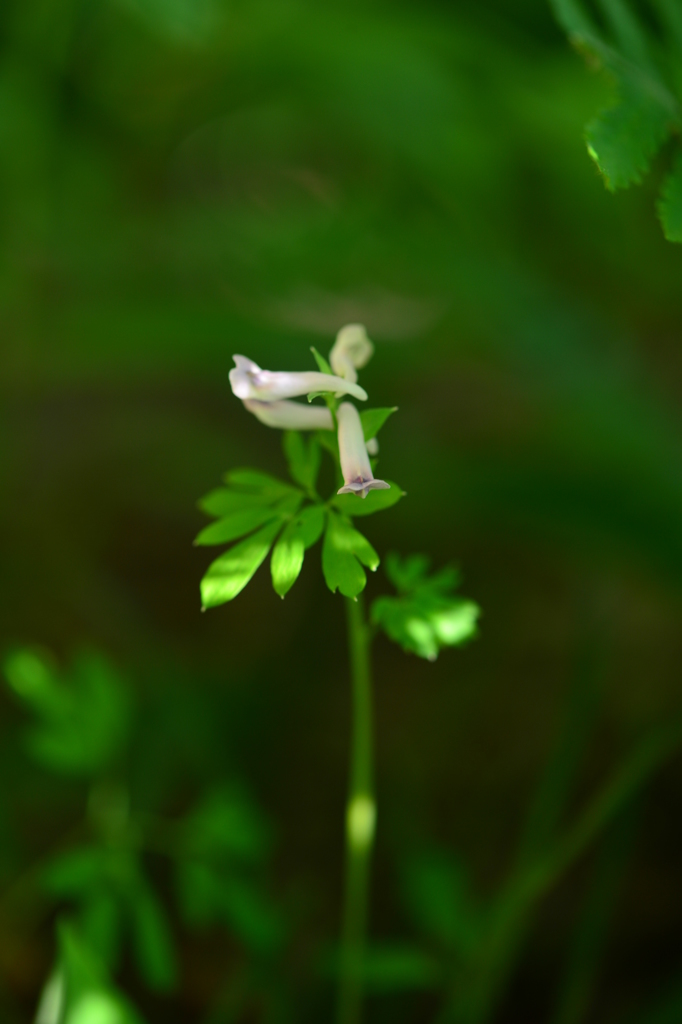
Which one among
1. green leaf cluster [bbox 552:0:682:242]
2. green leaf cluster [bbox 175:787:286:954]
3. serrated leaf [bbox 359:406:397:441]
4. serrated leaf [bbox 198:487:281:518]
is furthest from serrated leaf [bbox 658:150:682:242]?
green leaf cluster [bbox 175:787:286:954]

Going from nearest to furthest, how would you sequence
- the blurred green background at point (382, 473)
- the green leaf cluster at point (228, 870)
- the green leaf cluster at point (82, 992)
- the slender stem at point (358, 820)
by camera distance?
the slender stem at point (358, 820) → the green leaf cluster at point (82, 992) → the green leaf cluster at point (228, 870) → the blurred green background at point (382, 473)

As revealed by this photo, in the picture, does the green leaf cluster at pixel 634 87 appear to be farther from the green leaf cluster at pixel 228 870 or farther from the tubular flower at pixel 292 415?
the green leaf cluster at pixel 228 870

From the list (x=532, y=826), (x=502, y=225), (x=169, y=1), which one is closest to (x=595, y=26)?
(x=169, y=1)

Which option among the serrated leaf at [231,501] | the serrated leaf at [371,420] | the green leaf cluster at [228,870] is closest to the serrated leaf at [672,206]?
the serrated leaf at [371,420]

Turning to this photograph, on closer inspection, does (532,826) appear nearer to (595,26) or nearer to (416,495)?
(416,495)

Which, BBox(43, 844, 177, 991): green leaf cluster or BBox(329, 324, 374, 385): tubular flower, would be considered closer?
BBox(329, 324, 374, 385): tubular flower

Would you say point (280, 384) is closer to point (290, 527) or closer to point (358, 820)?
point (290, 527)

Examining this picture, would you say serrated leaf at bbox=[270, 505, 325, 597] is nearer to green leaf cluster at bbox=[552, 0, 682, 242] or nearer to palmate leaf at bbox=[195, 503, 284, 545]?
palmate leaf at bbox=[195, 503, 284, 545]
